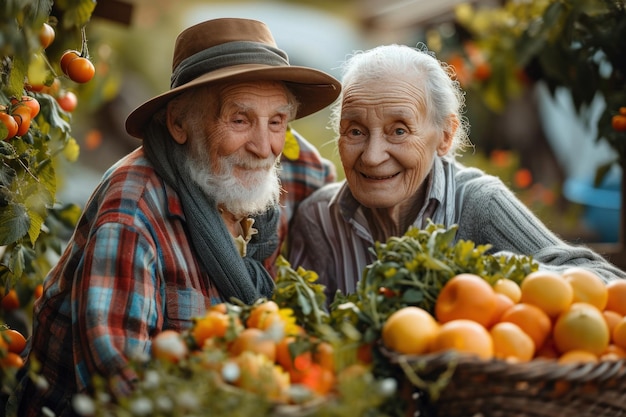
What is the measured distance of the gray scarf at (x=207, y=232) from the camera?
2.51m

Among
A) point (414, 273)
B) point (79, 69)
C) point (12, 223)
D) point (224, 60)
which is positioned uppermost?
point (224, 60)

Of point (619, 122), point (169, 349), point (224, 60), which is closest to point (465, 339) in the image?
point (169, 349)

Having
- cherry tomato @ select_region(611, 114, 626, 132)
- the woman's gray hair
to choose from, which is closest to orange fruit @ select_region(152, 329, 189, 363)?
the woman's gray hair

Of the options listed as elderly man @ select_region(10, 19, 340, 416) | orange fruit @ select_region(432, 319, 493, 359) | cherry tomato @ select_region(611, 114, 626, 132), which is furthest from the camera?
cherry tomato @ select_region(611, 114, 626, 132)

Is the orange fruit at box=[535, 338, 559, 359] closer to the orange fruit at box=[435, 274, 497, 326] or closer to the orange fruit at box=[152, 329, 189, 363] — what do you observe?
the orange fruit at box=[435, 274, 497, 326]

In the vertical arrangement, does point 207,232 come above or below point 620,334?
below

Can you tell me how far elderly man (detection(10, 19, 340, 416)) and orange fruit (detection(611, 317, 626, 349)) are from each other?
109 centimetres

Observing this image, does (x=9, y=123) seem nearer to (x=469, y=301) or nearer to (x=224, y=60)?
(x=224, y=60)

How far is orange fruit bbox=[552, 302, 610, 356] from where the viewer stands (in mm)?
1825

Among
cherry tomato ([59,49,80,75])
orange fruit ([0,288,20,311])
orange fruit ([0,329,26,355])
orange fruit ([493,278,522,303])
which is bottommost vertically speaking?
orange fruit ([0,288,20,311])

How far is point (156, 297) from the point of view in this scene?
7.77ft

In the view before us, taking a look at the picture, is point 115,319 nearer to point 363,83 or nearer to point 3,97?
point 3,97

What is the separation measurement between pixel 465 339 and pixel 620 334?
0.39 m

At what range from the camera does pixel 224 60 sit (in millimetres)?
2568
